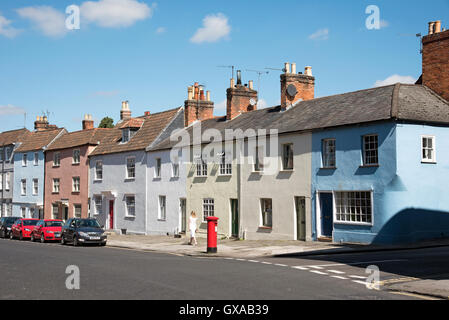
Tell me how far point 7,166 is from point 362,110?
45.6 meters

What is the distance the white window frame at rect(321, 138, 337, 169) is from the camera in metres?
26.5

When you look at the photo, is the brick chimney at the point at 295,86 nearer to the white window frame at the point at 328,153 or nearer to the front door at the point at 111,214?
the white window frame at the point at 328,153

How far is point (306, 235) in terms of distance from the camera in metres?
27.4

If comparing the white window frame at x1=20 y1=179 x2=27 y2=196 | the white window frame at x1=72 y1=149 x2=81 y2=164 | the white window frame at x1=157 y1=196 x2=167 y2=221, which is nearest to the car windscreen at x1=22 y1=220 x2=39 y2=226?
the white window frame at x1=157 y1=196 x2=167 y2=221

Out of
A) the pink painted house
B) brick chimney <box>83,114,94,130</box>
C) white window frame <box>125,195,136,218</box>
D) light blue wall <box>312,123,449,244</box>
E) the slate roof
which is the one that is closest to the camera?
light blue wall <box>312,123,449,244</box>

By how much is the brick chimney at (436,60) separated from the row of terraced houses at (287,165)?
55 mm

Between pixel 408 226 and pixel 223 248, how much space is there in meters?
8.64

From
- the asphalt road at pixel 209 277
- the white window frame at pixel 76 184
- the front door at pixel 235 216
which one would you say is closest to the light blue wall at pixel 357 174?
the asphalt road at pixel 209 277

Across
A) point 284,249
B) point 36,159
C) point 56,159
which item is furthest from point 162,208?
point 36,159

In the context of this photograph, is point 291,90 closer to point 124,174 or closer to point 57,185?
point 124,174

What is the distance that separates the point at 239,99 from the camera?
37.4m

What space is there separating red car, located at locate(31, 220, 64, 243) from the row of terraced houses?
23.9ft

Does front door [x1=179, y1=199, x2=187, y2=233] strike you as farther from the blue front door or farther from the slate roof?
the blue front door

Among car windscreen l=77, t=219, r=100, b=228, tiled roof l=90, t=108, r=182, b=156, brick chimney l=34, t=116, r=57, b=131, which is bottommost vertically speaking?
car windscreen l=77, t=219, r=100, b=228
